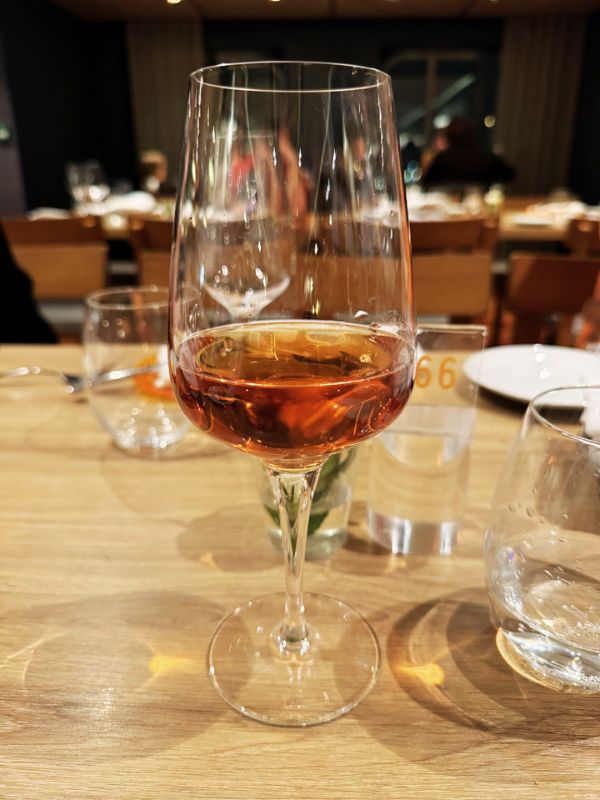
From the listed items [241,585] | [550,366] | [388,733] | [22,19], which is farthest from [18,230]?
[22,19]

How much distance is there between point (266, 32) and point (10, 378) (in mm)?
7376

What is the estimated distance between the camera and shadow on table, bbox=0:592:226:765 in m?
0.36

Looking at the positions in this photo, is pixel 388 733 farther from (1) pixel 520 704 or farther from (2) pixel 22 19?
(2) pixel 22 19

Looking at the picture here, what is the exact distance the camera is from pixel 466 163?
345 cm

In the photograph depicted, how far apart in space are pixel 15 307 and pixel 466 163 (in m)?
2.68

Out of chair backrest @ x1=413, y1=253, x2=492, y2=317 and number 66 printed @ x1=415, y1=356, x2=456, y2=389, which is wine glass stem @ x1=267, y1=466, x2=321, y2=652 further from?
chair backrest @ x1=413, y1=253, x2=492, y2=317

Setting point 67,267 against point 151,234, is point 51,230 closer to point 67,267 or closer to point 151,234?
point 151,234

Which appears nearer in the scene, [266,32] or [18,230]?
[18,230]

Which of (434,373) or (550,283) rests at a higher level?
(434,373)

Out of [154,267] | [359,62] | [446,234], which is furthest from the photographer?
[359,62]

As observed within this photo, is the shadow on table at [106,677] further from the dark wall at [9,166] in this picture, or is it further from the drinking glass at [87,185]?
the dark wall at [9,166]

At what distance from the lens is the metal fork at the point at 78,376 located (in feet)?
2.40

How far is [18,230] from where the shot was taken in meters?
2.61

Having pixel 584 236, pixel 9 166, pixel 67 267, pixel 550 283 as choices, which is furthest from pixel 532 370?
pixel 9 166
